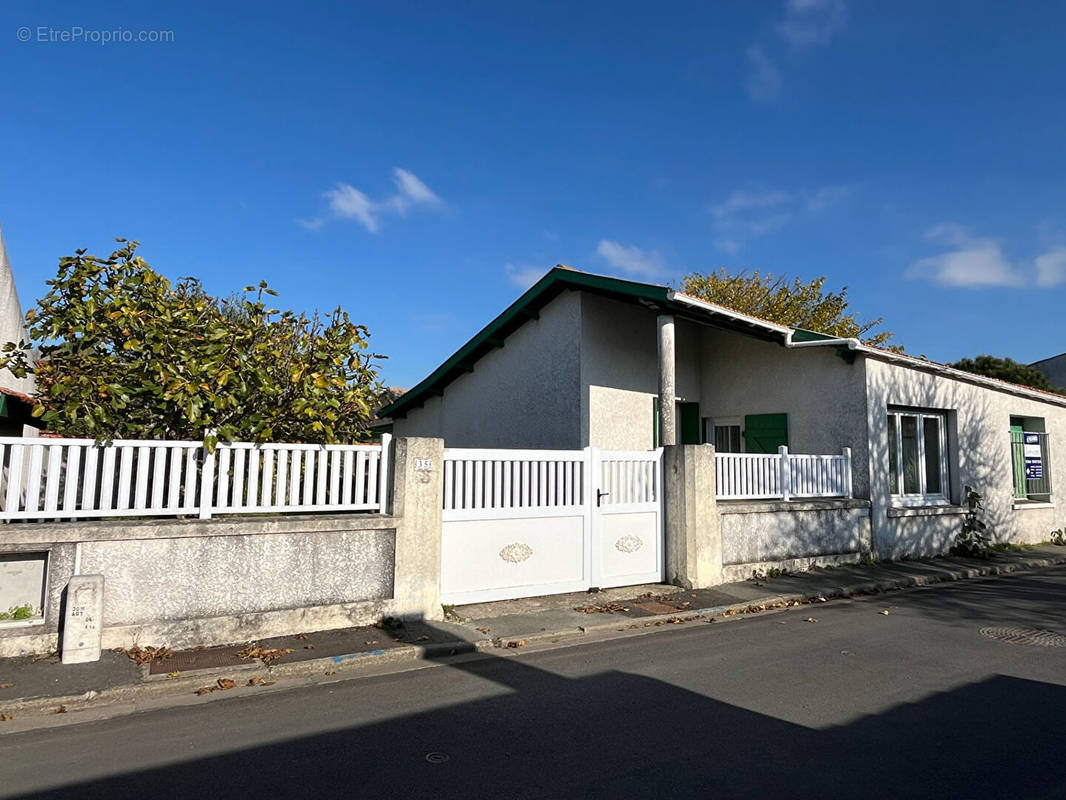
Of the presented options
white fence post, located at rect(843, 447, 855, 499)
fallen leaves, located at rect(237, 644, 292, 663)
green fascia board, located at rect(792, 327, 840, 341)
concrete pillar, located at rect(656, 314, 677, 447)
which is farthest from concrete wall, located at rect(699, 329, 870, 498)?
fallen leaves, located at rect(237, 644, 292, 663)

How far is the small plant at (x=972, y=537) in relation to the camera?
12.6 metres

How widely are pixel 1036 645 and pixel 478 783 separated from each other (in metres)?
6.06

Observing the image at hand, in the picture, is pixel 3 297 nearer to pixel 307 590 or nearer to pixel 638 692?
pixel 307 590

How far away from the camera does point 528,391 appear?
13.1m

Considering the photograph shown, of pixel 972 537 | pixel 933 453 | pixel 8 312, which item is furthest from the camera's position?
pixel 933 453

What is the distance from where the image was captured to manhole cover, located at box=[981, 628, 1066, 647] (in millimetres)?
6734

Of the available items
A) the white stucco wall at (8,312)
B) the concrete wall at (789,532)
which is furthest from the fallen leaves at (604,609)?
the white stucco wall at (8,312)

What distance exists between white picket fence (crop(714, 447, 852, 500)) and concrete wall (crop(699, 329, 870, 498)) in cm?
39

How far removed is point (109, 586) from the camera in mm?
5766

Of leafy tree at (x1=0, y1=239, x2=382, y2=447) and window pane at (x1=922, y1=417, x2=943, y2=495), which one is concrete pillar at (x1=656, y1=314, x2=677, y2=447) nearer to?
leafy tree at (x1=0, y1=239, x2=382, y2=447)

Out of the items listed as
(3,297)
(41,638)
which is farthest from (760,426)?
(3,297)

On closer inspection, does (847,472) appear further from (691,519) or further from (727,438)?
(691,519)

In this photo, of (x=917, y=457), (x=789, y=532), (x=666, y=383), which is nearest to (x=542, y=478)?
(x=666, y=383)

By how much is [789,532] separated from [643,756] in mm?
7093
